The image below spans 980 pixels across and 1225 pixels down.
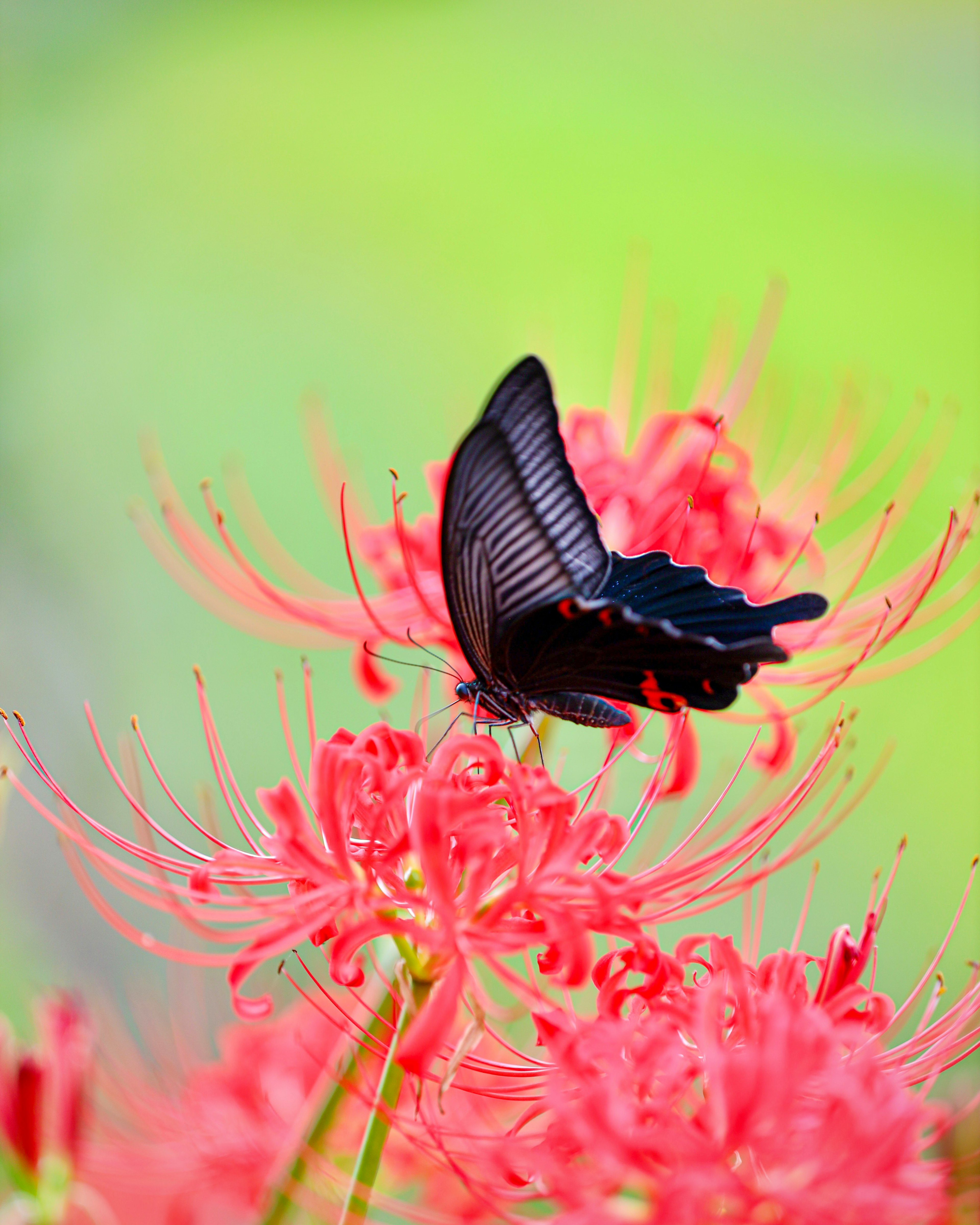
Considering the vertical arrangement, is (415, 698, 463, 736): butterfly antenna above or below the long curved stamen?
below

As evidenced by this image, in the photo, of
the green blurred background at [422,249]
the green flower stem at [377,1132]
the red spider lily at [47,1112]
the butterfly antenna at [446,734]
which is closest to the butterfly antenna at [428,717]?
the butterfly antenna at [446,734]

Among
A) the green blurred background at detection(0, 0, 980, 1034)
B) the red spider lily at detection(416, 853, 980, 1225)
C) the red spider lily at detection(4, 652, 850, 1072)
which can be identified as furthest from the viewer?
the green blurred background at detection(0, 0, 980, 1034)

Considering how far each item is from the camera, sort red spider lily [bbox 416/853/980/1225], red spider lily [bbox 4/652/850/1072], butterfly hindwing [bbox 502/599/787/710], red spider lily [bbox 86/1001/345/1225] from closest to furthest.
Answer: red spider lily [bbox 416/853/980/1225], red spider lily [bbox 4/652/850/1072], butterfly hindwing [bbox 502/599/787/710], red spider lily [bbox 86/1001/345/1225]

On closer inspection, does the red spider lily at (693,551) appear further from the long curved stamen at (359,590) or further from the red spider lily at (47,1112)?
the red spider lily at (47,1112)

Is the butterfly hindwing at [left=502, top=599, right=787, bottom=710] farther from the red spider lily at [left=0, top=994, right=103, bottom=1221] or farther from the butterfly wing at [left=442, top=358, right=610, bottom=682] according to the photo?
the red spider lily at [left=0, top=994, right=103, bottom=1221]

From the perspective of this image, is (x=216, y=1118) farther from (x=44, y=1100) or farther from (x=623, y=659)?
(x=623, y=659)

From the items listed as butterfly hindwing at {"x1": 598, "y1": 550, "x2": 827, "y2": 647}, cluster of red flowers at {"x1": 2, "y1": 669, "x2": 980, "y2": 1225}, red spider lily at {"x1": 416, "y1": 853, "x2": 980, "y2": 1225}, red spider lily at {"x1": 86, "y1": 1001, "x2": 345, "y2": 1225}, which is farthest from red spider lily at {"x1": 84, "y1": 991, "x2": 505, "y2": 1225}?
butterfly hindwing at {"x1": 598, "y1": 550, "x2": 827, "y2": 647}

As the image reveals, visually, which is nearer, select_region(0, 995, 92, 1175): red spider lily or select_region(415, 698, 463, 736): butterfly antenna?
select_region(0, 995, 92, 1175): red spider lily

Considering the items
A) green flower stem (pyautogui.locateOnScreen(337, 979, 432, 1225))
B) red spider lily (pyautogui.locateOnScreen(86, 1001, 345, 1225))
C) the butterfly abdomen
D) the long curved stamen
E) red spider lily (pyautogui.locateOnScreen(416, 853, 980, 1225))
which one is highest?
the long curved stamen
